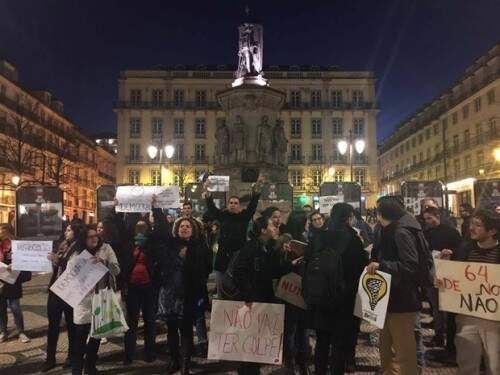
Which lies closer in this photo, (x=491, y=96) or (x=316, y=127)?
(x=491, y=96)

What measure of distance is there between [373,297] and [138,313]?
11.7ft

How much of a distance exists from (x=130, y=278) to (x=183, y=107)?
69131mm

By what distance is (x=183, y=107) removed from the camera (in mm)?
74312

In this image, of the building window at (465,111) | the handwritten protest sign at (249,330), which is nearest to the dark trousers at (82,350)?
the handwritten protest sign at (249,330)

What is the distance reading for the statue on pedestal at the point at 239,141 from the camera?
2389cm

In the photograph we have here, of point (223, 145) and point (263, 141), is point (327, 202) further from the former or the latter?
point (223, 145)

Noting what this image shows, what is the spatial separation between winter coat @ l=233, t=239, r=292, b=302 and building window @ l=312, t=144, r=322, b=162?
70.3m

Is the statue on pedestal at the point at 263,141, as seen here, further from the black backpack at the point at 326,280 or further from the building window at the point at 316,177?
the building window at the point at 316,177

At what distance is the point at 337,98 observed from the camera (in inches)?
2997

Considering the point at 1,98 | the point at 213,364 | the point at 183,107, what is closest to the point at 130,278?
the point at 213,364

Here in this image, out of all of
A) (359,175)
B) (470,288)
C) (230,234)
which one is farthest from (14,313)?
(359,175)

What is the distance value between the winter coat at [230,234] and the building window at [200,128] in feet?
222

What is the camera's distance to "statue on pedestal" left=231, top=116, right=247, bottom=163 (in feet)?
78.4

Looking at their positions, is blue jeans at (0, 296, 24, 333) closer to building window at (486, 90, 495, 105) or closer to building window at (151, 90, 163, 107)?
building window at (486, 90, 495, 105)
